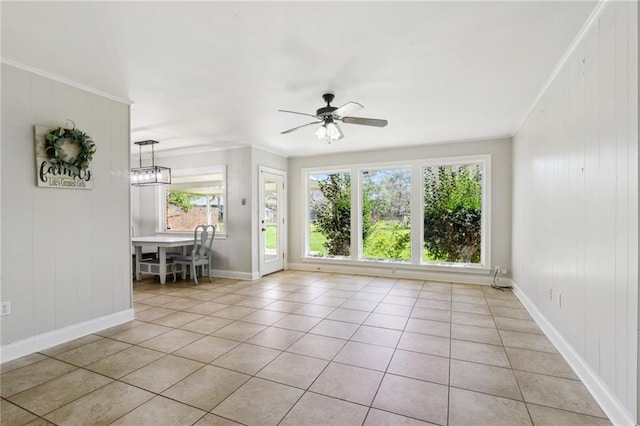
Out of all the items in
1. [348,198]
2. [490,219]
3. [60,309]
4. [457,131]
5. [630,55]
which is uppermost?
[457,131]

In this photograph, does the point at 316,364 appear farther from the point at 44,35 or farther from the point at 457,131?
the point at 457,131

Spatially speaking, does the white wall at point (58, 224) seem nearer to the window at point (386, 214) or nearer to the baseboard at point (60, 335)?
the baseboard at point (60, 335)

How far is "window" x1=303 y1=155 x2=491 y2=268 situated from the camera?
536 cm

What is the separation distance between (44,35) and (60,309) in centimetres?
228

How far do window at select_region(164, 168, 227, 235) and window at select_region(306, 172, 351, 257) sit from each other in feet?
5.90

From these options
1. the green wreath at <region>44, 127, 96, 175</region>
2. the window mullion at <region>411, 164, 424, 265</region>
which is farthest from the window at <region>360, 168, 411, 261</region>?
the green wreath at <region>44, 127, 96, 175</region>

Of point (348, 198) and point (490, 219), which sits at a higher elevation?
point (348, 198)

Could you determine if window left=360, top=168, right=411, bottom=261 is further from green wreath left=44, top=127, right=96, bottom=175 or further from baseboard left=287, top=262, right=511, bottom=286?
green wreath left=44, top=127, right=96, bottom=175

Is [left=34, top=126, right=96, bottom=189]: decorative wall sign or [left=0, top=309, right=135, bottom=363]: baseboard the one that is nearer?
[left=0, top=309, right=135, bottom=363]: baseboard

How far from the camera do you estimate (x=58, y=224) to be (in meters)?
2.85

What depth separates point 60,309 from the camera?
112 inches

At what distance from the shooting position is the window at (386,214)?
19.0 feet

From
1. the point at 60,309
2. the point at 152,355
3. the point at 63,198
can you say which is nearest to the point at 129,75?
the point at 63,198

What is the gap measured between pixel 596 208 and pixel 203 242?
516 cm
